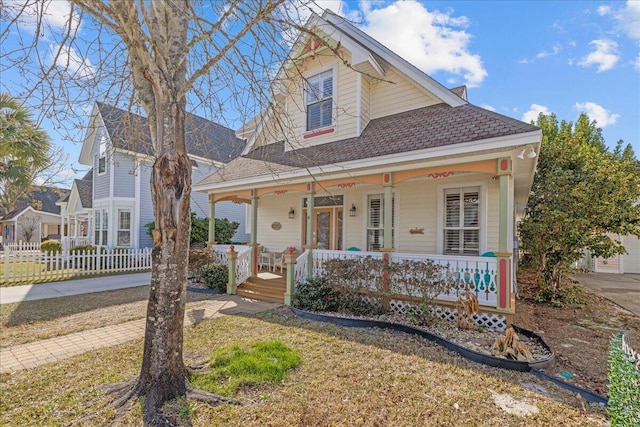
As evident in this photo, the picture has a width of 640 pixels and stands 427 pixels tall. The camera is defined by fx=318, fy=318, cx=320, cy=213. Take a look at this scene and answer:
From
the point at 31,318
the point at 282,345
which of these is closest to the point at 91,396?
the point at 282,345

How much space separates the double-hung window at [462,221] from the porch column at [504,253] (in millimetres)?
1838

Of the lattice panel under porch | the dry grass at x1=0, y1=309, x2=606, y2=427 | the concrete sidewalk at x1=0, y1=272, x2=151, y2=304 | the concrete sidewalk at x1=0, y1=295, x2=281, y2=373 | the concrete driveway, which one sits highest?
the lattice panel under porch

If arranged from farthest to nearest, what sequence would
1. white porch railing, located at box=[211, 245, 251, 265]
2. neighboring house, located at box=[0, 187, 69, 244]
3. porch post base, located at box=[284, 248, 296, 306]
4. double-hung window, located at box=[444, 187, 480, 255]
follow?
neighboring house, located at box=[0, 187, 69, 244], white porch railing, located at box=[211, 245, 251, 265], porch post base, located at box=[284, 248, 296, 306], double-hung window, located at box=[444, 187, 480, 255]

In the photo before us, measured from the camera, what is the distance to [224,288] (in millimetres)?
9742

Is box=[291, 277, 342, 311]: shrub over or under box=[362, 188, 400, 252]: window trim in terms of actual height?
under

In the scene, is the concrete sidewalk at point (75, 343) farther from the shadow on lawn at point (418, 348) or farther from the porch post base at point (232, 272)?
the porch post base at point (232, 272)

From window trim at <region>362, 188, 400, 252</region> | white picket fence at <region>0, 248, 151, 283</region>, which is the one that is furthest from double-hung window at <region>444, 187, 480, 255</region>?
white picket fence at <region>0, 248, 151, 283</region>

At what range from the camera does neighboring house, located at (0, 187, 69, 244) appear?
31.1 meters

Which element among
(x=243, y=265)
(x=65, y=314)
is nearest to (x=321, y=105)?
(x=243, y=265)

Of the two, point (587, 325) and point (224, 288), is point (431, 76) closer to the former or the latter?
point (587, 325)

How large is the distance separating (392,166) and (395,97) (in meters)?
3.12

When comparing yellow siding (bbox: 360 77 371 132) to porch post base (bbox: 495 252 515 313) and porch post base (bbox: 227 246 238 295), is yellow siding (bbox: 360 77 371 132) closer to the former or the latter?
porch post base (bbox: 495 252 515 313)

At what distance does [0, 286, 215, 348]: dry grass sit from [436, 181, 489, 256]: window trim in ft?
22.2

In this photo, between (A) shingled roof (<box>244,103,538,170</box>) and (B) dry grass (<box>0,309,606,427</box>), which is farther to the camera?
(A) shingled roof (<box>244,103,538,170</box>)
